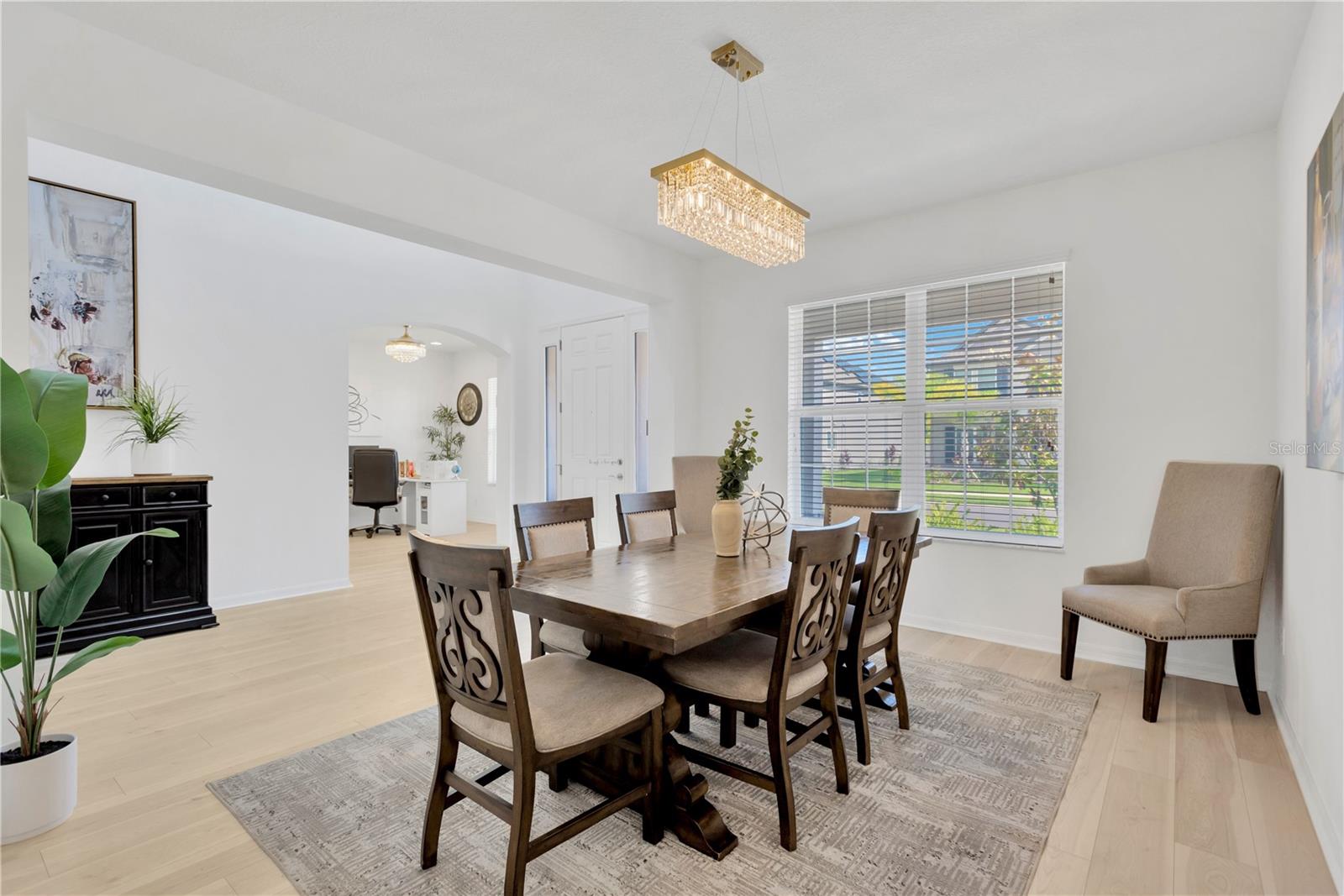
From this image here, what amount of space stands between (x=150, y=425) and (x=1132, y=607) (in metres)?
5.34

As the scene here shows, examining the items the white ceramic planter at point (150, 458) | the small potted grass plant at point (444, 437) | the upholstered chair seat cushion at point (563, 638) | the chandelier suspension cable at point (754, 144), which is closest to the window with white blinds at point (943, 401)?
the chandelier suspension cable at point (754, 144)

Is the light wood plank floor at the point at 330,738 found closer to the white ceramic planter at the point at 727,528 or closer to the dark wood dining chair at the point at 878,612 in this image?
the dark wood dining chair at the point at 878,612

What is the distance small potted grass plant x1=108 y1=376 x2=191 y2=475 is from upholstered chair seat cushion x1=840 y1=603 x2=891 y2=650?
4089 mm

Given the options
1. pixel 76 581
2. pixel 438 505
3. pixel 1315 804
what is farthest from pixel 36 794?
pixel 438 505

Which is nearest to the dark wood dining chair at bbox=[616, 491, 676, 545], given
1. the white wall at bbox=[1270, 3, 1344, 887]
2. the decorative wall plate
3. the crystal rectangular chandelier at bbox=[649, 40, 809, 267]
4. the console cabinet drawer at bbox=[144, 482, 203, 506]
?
the crystal rectangular chandelier at bbox=[649, 40, 809, 267]

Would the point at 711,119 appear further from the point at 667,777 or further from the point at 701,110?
the point at 667,777

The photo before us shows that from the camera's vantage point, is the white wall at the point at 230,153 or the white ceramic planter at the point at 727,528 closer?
the white wall at the point at 230,153

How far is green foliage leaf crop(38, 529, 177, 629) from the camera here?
201cm

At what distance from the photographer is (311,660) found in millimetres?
3459

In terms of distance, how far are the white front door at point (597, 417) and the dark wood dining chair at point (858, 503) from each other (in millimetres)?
2380

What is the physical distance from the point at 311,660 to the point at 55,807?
1481mm

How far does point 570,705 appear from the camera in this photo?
175 cm

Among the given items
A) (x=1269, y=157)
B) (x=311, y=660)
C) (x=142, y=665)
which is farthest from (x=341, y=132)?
(x=1269, y=157)

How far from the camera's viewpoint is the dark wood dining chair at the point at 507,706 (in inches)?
61.3
